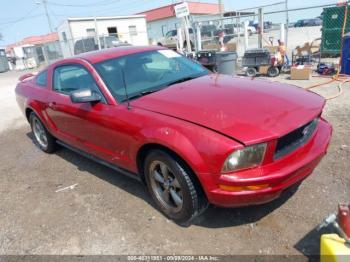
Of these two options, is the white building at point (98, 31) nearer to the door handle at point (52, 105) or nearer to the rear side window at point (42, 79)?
the rear side window at point (42, 79)

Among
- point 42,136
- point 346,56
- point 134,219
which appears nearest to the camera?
point 134,219

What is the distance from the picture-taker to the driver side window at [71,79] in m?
3.72

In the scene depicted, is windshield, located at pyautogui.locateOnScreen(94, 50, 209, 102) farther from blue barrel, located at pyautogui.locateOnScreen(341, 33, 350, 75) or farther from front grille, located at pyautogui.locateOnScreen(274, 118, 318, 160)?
blue barrel, located at pyautogui.locateOnScreen(341, 33, 350, 75)

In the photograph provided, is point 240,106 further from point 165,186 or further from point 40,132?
point 40,132

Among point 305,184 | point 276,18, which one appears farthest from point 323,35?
point 305,184

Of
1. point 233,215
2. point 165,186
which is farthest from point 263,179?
point 165,186

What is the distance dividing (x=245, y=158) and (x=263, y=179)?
0.68ft

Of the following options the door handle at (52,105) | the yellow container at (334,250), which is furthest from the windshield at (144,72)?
the yellow container at (334,250)

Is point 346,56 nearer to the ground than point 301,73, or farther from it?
farther from it

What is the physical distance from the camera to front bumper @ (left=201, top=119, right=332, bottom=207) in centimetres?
246

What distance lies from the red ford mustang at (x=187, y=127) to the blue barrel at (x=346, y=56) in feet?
20.4

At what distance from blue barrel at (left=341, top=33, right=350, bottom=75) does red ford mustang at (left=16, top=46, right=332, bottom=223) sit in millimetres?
6223

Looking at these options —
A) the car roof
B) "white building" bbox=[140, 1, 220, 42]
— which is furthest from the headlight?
"white building" bbox=[140, 1, 220, 42]

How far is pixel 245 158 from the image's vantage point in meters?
2.47
